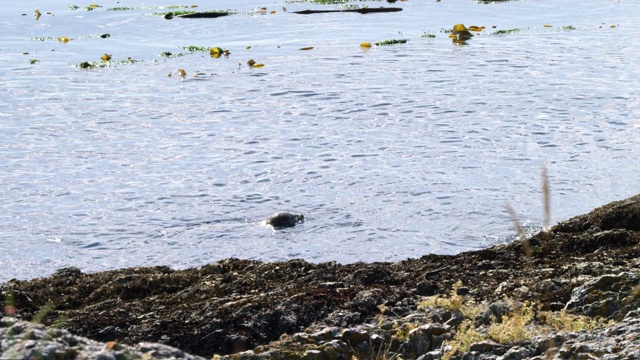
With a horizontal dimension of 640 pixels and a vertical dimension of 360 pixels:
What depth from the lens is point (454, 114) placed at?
19.0 metres

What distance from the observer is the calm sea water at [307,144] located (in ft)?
40.2

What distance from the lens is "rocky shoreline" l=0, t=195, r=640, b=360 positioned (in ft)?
15.8

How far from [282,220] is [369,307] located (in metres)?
5.88

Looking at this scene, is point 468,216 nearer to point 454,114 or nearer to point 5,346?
point 454,114

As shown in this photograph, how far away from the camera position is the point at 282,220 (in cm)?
1245

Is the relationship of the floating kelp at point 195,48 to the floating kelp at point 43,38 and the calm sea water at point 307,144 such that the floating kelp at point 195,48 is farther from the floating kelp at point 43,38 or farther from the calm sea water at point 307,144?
the floating kelp at point 43,38

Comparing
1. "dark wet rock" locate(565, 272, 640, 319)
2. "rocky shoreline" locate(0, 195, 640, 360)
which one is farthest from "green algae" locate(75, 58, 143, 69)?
"dark wet rock" locate(565, 272, 640, 319)

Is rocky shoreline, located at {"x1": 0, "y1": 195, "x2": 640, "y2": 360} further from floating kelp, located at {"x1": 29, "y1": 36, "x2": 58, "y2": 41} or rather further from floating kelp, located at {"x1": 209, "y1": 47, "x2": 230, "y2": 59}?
floating kelp, located at {"x1": 29, "y1": 36, "x2": 58, "y2": 41}

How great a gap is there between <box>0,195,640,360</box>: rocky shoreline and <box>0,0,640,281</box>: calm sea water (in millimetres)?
1055

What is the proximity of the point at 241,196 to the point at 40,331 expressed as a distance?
34.3ft

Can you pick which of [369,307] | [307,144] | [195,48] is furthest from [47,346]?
[195,48]

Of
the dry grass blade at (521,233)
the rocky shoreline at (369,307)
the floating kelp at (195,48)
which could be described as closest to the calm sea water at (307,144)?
the floating kelp at (195,48)

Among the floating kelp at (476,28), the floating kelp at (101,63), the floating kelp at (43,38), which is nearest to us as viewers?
the floating kelp at (101,63)

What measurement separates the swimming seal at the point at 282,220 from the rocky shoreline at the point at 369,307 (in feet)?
10.4
